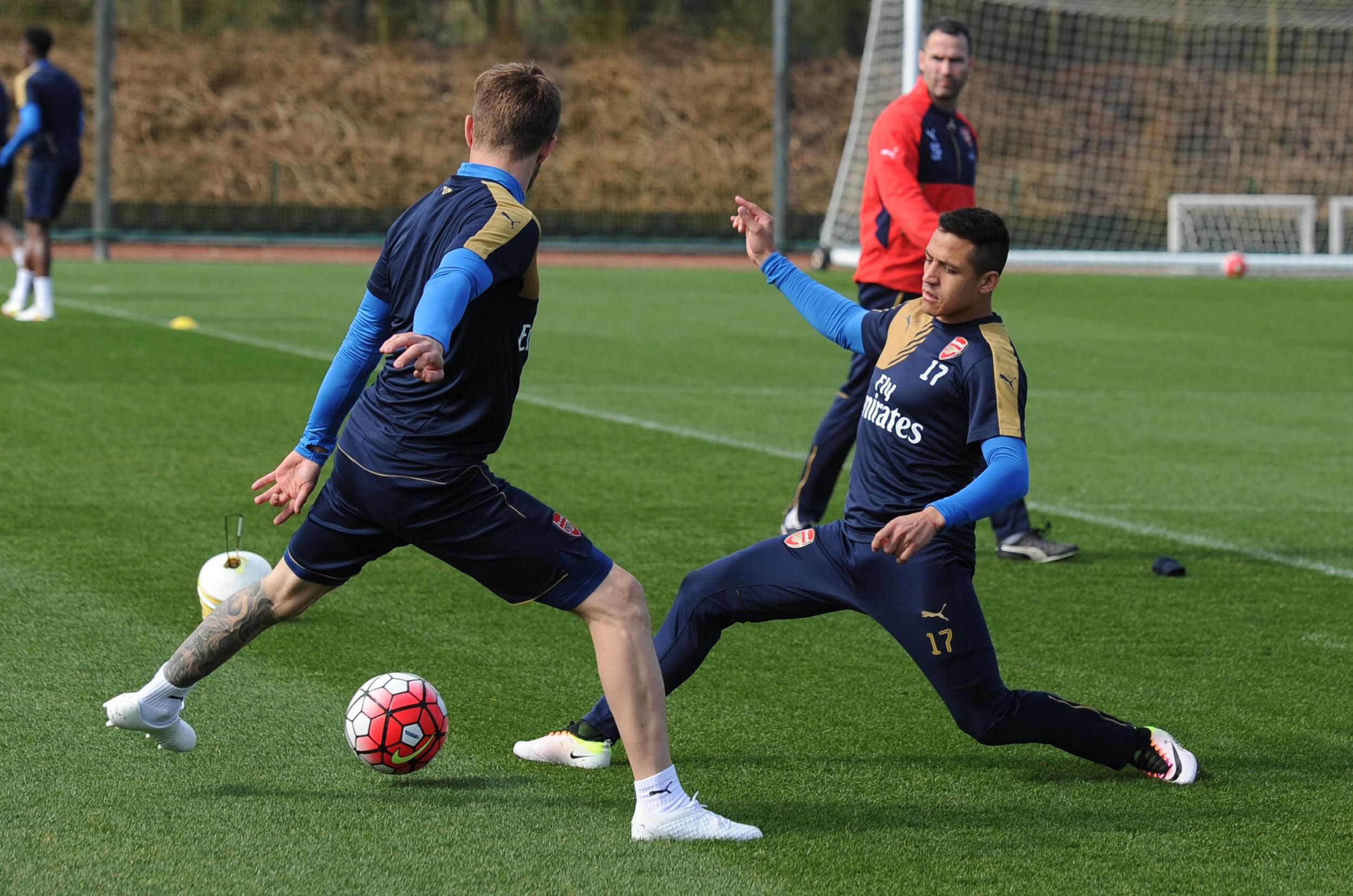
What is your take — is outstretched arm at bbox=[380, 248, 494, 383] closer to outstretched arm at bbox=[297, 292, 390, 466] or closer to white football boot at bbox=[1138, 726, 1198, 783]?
outstretched arm at bbox=[297, 292, 390, 466]

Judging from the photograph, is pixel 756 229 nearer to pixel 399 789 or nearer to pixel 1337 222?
pixel 399 789

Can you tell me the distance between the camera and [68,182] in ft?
52.9

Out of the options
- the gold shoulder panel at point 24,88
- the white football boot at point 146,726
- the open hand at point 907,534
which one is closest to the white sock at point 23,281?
the gold shoulder panel at point 24,88

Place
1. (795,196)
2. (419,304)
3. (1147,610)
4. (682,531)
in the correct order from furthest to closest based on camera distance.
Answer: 1. (795,196)
2. (682,531)
3. (1147,610)
4. (419,304)

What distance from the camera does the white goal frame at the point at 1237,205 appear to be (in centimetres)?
2566

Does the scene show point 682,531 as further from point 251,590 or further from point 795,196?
point 795,196

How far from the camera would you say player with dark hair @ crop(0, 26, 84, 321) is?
1549 cm

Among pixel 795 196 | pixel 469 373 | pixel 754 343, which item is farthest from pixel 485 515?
pixel 795 196

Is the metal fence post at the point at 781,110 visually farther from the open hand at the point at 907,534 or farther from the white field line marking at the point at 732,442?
the open hand at the point at 907,534

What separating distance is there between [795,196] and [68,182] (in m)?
23.0

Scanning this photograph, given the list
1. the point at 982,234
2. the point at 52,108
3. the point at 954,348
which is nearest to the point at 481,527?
the point at 954,348

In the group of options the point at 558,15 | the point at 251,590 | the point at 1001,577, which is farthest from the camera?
the point at 558,15

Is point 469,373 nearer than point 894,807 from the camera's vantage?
Yes

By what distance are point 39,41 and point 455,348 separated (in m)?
13.3
